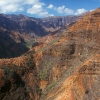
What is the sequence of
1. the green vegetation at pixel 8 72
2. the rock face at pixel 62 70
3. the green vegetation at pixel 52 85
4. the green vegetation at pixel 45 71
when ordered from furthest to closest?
1. the green vegetation at pixel 45 71
2. the green vegetation at pixel 52 85
3. the green vegetation at pixel 8 72
4. the rock face at pixel 62 70

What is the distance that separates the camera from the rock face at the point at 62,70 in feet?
120

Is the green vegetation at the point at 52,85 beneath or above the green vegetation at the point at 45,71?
beneath

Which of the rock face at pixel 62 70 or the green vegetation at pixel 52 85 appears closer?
the rock face at pixel 62 70

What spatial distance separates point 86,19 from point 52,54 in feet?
48.9

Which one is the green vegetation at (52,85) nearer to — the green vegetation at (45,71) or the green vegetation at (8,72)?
the green vegetation at (45,71)

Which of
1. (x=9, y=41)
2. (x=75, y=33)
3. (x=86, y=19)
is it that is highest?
(x=86, y=19)

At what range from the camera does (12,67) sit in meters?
48.1

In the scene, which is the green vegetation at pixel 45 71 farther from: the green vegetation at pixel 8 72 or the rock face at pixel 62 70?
the green vegetation at pixel 8 72

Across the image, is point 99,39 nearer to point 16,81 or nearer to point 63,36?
point 63,36

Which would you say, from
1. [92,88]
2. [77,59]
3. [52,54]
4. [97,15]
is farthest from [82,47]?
[92,88]

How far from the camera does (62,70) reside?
48.4 meters

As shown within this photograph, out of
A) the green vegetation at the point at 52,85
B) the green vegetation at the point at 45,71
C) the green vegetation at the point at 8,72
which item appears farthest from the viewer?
the green vegetation at the point at 45,71

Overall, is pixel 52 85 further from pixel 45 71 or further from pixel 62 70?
pixel 45 71

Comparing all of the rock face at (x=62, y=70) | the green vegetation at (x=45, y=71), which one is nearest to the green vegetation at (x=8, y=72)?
the rock face at (x=62, y=70)
